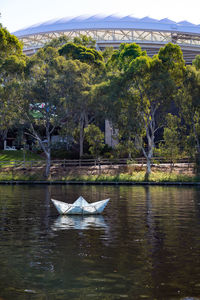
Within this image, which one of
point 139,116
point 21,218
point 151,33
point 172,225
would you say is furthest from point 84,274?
point 151,33

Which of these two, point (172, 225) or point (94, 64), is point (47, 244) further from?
point (94, 64)

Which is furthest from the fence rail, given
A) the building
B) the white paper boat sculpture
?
the white paper boat sculpture

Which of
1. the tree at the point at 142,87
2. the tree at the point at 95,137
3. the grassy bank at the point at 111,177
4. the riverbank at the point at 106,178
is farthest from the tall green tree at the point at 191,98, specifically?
the tree at the point at 95,137

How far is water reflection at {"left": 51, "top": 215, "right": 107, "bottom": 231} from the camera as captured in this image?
51.5 feet

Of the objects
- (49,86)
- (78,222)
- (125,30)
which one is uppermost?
(125,30)

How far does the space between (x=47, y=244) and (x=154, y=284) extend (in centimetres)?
469

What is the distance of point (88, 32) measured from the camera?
276 ft

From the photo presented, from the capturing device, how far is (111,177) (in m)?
46.8

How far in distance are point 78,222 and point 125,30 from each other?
6890 cm

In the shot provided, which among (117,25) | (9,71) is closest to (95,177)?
(9,71)

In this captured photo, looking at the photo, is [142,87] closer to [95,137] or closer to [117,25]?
[95,137]

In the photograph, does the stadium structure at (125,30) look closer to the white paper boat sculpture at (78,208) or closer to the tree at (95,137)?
the tree at (95,137)

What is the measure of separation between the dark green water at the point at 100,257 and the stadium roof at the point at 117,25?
2645 inches

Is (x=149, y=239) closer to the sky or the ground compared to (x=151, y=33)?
closer to the ground
